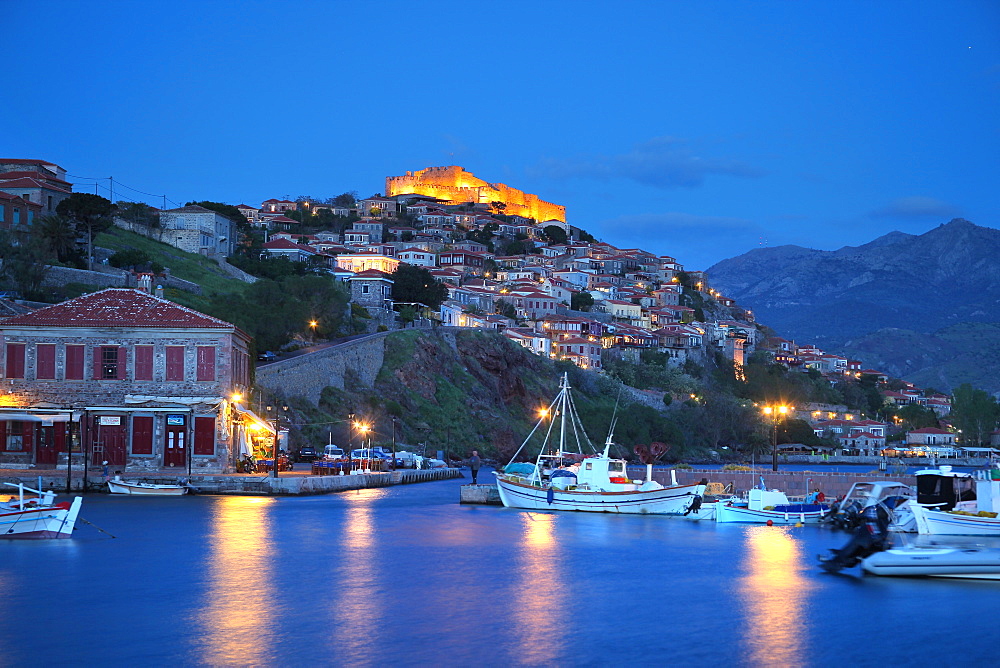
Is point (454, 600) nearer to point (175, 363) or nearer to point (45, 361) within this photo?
point (175, 363)

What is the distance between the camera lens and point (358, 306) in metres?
93.6

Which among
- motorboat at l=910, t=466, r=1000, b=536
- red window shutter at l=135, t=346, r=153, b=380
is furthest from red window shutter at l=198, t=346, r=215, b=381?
motorboat at l=910, t=466, r=1000, b=536

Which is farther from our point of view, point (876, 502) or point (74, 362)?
point (74, 362)

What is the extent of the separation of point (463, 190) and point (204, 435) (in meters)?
153

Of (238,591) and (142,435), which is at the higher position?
(142,435)

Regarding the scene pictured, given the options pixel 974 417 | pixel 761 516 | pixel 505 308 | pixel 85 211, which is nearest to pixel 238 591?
pixel 761 516

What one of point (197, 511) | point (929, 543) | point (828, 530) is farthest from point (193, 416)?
point (929, 543)

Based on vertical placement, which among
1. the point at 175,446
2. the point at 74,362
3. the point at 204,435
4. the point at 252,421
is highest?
the point at 74,362

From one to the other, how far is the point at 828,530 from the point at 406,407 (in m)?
41.6

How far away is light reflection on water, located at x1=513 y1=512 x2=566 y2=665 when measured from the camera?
19219mm

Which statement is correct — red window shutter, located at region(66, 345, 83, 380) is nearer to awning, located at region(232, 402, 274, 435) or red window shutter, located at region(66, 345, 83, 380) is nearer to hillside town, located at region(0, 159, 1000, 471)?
hillside town, located at region(0, 159, 1000, 471)

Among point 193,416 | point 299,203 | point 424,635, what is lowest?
point 424,635

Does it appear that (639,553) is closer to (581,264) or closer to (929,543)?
(929,543)

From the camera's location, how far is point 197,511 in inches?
1462
